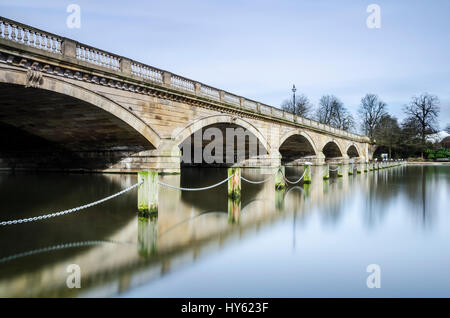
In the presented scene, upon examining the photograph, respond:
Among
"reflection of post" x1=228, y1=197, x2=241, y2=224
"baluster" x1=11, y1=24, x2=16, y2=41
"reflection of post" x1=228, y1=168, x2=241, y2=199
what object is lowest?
"reflection of post" x1=228, y1=197, x2=241, y2=224

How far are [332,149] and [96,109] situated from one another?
124ft

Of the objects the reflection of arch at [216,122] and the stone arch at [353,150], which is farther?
the stone arch at [353,150]

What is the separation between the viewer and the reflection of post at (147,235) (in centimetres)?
452

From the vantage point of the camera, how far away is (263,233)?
564cm

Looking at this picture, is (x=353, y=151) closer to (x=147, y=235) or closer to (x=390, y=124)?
(x=390, y=124)

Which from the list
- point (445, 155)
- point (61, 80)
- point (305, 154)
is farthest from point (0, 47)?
point (445, 155)

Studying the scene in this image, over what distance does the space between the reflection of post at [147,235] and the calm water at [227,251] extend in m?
0.01

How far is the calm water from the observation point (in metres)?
3.34

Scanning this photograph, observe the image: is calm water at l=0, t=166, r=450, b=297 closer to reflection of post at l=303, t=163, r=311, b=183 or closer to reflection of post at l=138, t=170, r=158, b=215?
reflection of post at l=138, t=170, r=158, b=215

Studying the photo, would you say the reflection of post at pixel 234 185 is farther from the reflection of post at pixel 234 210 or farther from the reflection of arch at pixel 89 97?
the reflection of arch at pixel 89 97

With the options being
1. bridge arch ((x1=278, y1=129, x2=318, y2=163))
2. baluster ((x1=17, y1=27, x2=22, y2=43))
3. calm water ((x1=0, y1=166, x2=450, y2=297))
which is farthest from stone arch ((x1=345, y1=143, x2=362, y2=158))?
baluster ((x1=17, y1=27, x2=22, y2=43))

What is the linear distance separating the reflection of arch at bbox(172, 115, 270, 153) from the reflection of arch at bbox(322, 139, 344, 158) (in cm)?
1767

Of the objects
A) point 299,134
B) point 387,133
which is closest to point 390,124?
point 387,133

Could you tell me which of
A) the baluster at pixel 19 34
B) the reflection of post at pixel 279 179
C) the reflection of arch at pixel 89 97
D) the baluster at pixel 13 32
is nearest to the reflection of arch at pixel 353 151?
the reflection of post at pixel 279 179
